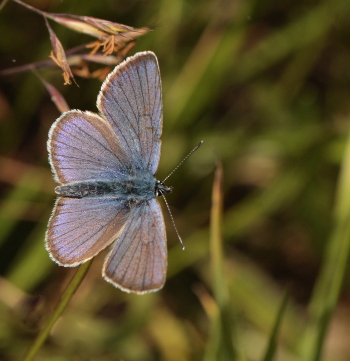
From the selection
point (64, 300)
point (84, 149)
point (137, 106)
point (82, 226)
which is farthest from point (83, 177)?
point (64, 300)

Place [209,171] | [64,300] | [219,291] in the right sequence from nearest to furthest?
[64,300] < [219,291] < [209,171]

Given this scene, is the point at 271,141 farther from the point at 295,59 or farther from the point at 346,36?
the point at 346,36

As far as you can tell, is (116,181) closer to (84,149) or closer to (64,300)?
(84,149)

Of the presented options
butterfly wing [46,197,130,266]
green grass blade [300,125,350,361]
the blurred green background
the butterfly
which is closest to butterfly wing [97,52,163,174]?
the butterfly

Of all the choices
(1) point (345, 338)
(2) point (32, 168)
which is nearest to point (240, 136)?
(2) point (32, 168)

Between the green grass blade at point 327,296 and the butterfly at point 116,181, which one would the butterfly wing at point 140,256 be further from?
the green grass blade at point 327,296
